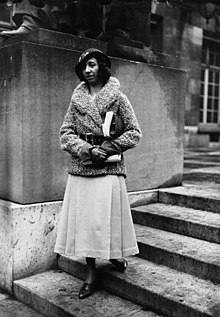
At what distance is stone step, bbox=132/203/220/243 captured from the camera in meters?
3.85

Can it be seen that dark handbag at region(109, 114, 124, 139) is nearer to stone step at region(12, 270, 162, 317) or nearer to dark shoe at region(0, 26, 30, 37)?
stone step at region(12, 270, 162, 317)

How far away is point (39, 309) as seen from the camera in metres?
3.53

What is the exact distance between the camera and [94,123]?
3.19 meters

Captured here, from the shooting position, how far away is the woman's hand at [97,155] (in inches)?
122

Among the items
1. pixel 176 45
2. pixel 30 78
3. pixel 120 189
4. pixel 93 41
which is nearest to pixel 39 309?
pixel 120 189

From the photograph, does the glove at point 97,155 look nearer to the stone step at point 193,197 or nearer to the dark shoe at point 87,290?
the dark shoe at point 87,290

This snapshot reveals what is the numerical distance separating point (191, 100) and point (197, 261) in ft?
42.1

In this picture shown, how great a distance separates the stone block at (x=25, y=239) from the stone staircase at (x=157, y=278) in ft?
0.37

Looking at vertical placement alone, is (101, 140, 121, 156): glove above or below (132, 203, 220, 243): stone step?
above

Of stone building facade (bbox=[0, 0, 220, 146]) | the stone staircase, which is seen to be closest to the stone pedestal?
the stone staircase

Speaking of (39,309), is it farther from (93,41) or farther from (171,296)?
(93,41)

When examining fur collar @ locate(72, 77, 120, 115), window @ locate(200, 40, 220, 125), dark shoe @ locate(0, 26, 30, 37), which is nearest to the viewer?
fur collar @ locate(72, 77, 120, 115)

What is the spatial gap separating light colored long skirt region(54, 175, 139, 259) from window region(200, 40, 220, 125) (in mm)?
14078

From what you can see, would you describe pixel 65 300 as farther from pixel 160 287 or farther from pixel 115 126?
pixel 115 126
